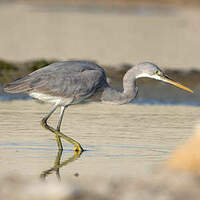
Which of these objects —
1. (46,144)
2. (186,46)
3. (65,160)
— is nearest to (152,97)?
(46,144)

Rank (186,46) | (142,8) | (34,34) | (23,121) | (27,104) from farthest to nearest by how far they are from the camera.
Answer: (142,8)
(34,34)
(186,46)
(27,104)
(23,121)

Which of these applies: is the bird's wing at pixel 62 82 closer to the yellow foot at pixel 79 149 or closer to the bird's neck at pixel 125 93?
the bird's neck at pixel 125 93

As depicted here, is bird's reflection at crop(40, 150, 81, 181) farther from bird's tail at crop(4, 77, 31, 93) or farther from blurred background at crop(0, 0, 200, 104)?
blurred background at crop(0, 0, 200, 104)

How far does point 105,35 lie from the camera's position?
2875cm

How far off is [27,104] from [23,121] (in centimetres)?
221

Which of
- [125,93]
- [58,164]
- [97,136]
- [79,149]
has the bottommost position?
[97,136]

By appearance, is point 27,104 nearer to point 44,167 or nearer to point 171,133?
point 171,133

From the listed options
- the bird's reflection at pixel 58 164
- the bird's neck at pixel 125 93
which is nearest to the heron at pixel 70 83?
the bird's neck at pixel 125 93

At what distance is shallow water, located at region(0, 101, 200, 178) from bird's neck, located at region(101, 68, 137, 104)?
524 millimetres

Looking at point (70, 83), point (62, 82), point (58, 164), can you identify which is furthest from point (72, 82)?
point (58, 164)

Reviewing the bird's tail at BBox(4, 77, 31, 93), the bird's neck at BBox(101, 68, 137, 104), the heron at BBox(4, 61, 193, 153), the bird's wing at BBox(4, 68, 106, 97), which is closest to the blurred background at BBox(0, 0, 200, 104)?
the bird's neck at BBox(101, 68, 137, 104)

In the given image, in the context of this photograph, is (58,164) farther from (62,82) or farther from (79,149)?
(62,82)

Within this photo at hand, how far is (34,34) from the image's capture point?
2814 centimetres

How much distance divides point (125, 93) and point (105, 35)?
1787cm
